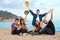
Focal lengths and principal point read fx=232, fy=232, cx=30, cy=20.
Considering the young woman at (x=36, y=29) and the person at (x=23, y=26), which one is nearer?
the person at (x=23, y=26)

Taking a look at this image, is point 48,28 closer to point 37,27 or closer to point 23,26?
point 37,27

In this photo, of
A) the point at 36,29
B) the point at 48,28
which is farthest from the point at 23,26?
the point at 48,28

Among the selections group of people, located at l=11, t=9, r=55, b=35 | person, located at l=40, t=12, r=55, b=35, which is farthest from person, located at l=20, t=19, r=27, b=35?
person, located at l=40, t=12, r=55, b=35

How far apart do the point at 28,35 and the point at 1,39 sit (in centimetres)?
151

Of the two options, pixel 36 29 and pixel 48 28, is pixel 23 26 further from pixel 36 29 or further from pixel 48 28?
pixel 48 28

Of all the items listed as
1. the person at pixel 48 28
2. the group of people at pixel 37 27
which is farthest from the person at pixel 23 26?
the person at pixel 48 28

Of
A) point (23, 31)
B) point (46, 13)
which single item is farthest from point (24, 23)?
point (46, 13)

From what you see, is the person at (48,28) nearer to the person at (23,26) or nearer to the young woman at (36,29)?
the young woman at (36,29)

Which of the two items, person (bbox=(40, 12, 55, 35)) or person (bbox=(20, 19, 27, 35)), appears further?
person (bbox=(40, 12, 55, 35))

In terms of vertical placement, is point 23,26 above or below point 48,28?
above

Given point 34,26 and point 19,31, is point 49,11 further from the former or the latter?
point 19,31

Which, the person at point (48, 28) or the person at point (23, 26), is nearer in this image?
the person at point (23, 26)

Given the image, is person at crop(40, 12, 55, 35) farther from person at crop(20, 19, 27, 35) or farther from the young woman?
person at crop(20, 19, 27, 35)

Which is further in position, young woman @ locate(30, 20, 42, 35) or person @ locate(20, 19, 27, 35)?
young woman @ locate(30, 20, 42, 35)
